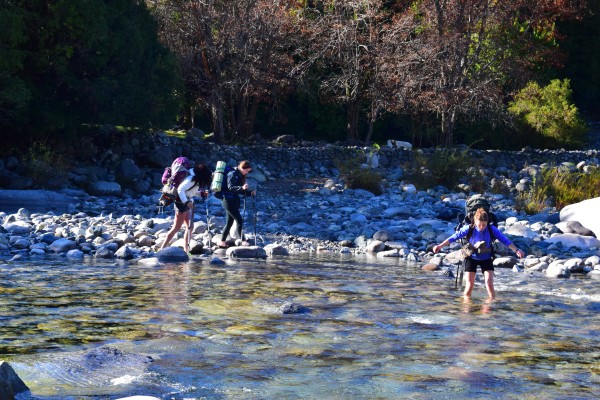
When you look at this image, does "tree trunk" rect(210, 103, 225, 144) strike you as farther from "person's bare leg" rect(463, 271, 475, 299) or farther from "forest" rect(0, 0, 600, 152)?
"person's bare leg" rect(463, 271, 475, 299)

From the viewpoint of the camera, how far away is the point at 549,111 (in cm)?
3056

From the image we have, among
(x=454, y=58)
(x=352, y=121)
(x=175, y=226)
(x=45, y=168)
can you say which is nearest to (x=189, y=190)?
(x=175, y=226)

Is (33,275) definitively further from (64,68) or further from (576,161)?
(576,161)

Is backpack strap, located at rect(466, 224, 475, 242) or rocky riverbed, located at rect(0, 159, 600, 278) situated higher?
backpack strap, located at rect(466, 224, 475, 242)

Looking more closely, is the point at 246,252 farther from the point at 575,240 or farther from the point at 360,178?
the point at 360,178

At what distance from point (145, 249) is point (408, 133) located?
20.3 meters

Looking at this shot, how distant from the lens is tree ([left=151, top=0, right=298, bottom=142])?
2744cm

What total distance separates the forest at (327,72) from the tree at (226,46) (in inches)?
1.8

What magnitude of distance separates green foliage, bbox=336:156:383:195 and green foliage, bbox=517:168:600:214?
361 cm

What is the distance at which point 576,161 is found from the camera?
28.0 meters

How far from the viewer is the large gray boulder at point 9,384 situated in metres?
5.39

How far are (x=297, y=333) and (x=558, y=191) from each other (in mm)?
13160

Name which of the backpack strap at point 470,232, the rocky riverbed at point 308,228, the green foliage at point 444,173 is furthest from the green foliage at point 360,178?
the backpack strap at point 470,232

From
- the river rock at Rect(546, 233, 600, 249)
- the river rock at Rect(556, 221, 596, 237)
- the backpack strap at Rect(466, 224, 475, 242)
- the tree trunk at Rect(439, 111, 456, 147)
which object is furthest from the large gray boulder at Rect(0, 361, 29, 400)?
the tree trunk at Rect(439, 111, 456, 147)
